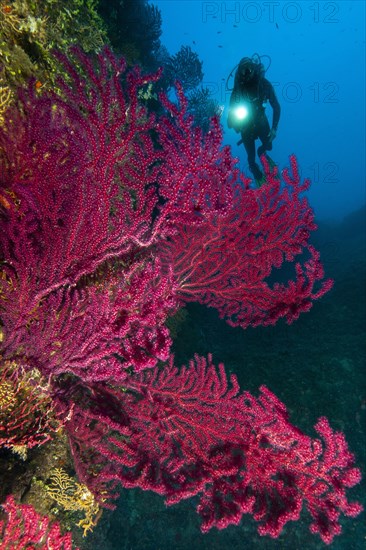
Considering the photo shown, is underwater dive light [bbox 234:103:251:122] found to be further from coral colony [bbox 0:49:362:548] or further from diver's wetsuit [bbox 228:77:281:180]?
coral colony [bbox 0:49:362:548]

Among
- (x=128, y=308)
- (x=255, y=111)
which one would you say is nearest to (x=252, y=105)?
(x=255, y=111)

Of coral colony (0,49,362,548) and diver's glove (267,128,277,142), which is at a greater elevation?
diver's glove (267,128,277,142)

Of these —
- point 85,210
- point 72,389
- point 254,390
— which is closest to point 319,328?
point 254,390

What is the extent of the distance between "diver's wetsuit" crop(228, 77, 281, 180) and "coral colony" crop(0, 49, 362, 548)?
5.05m

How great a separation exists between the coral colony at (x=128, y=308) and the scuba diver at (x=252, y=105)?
4.81 metres

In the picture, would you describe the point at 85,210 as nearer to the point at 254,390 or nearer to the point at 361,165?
the point at 254,390

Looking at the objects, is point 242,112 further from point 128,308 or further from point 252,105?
point 128,308

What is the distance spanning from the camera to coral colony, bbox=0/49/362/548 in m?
2.15

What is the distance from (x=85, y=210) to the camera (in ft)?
7.51

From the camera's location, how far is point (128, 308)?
7.53ft

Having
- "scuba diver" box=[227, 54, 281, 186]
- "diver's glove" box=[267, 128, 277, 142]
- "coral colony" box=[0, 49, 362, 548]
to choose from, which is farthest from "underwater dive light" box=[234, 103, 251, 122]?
"coral colony" box=[0, 49, 362, 548]

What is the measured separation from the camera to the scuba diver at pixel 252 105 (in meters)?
7.05

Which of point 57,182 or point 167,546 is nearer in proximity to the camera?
point 57,182

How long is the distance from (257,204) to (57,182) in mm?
2034
